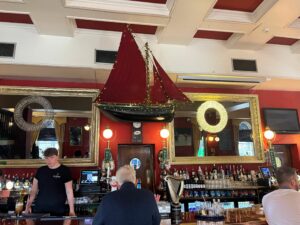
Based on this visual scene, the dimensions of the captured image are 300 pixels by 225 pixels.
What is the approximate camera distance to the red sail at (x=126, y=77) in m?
3.69

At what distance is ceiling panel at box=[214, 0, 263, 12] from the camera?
385cm

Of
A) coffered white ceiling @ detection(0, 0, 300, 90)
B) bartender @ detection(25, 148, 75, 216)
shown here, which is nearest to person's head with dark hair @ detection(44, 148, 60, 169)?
bartender @ detection(25, 148, 75, 216)

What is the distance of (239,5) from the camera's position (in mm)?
3945

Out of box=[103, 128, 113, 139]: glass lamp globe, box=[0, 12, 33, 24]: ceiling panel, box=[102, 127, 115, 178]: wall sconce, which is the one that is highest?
box=[0, 12, 33, 24]: ceiling panel

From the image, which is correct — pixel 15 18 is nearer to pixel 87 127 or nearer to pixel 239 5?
pixel 87 127

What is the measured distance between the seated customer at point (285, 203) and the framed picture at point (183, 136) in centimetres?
276

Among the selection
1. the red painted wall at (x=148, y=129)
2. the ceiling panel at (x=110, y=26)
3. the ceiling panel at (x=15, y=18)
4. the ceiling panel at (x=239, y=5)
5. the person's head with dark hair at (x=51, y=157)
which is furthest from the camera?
the red painted wall at (x=148, y=129)

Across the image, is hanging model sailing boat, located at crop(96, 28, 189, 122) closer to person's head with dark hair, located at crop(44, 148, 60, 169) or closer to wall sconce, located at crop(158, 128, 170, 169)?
person's head with dark hair, located at crop(44, 148, 60, 169)

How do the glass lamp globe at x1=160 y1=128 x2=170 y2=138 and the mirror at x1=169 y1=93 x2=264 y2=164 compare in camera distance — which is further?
the mirror at x1=169 y1=93 x2=264 y2=164

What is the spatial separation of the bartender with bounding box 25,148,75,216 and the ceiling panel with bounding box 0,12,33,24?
7.18 feet

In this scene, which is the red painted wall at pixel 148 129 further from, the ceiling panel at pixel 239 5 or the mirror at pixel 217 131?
the ceiling panel at pixel 239 5

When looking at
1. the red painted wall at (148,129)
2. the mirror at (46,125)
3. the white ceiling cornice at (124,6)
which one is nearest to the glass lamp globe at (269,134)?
the red painted wall at (148,129)

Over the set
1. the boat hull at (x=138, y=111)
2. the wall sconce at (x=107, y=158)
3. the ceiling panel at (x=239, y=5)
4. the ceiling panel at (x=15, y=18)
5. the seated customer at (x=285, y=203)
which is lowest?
the seated customer at (x=285, y=203)

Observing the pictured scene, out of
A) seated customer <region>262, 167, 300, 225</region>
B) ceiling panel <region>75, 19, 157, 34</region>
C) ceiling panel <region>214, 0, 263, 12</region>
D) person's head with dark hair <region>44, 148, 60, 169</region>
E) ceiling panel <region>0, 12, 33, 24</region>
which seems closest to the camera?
seated customer <region>262, 167, 300, 225</region>
